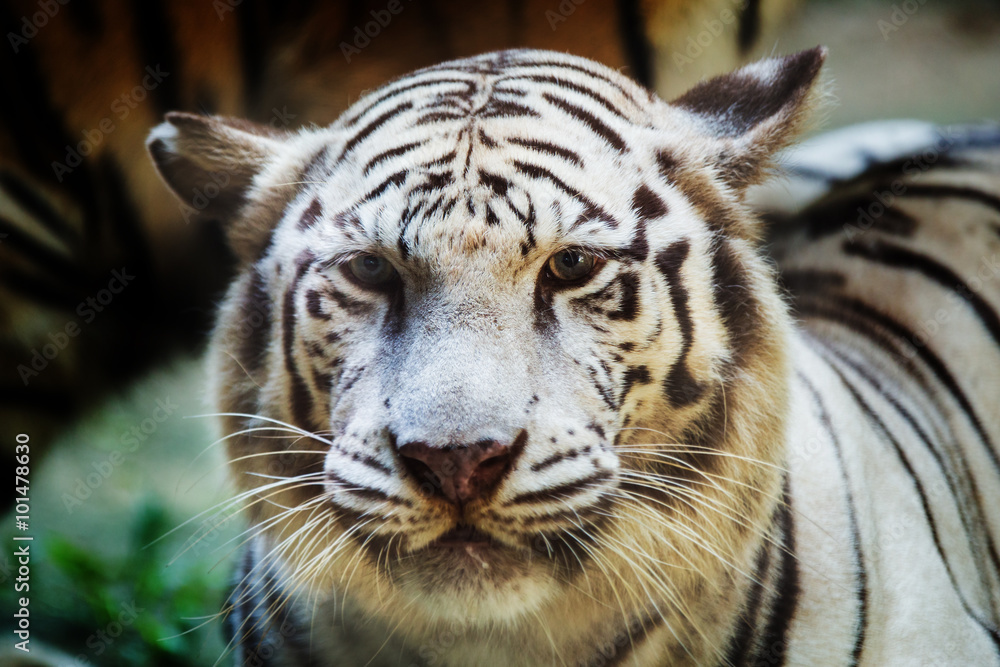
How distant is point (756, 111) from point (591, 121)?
8.3 inches

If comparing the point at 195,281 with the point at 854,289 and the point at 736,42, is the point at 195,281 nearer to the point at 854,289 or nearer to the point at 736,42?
the point at 736,42

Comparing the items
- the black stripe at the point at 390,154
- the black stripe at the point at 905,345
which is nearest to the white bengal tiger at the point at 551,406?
the black stripe at the point at 390,154

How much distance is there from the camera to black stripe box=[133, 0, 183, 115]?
4.13 ft

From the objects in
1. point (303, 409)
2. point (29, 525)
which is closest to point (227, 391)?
point (303, 409)

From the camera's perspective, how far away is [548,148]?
946mm

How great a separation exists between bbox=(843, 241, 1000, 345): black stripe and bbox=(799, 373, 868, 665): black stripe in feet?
1.11

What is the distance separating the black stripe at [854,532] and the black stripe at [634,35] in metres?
0.53

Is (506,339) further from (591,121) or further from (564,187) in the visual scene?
(591,121)

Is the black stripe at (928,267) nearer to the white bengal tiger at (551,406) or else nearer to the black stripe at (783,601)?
the white bengal tiger at (551,406)

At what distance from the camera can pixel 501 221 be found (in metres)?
0.86

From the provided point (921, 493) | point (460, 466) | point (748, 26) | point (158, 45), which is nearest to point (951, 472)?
point (921, 493)

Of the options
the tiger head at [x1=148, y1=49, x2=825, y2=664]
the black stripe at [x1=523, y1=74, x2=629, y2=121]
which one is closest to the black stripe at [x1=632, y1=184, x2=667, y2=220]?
the tiger head at [x1=148, y1=49, x2=825, y2=664]

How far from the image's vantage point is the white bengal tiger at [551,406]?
833 millimetres

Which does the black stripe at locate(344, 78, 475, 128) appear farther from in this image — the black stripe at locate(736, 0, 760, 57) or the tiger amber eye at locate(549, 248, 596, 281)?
the black stripe at locate(736, 0, 760, 57)
